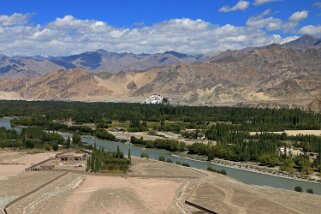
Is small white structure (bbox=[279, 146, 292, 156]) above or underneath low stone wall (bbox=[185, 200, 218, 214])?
above

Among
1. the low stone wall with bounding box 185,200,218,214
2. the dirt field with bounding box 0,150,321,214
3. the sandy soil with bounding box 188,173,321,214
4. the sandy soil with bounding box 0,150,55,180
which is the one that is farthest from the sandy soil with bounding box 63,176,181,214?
the sandy soil with bounding box 0,150,55,180

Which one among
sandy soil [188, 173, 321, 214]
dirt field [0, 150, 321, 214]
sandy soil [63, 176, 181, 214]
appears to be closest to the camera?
sandy soil [63, 176, 181, 214]

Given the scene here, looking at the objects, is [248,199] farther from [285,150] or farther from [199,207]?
[285,150]

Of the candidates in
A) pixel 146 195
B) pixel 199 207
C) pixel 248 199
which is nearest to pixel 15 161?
pixel 146 195

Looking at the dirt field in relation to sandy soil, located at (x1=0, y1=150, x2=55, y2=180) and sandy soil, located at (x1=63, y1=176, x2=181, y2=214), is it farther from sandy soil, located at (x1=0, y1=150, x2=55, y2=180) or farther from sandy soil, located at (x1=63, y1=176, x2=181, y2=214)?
sandy soil, located at (x1=0, y1=150, x2=55, y2=180)

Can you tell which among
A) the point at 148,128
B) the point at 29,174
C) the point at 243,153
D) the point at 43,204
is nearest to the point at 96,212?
the point at 43,204

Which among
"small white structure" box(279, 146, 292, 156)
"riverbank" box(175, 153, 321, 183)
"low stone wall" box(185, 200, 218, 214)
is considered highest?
"small white structure" box(279, 146, 292, 156)

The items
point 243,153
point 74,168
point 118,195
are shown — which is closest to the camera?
point 118,195

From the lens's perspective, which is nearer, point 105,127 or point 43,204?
point 43,204

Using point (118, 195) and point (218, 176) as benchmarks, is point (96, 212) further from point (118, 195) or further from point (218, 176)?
point (218, 176)
